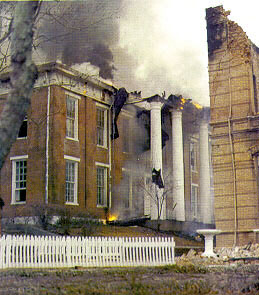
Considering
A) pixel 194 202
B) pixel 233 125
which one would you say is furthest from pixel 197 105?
pixel 194 202

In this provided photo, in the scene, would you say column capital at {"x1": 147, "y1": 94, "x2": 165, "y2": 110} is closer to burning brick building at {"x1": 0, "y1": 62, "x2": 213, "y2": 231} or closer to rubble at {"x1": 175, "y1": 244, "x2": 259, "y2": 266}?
burning brick building at {"x1": 0, "y1": 62, "x2": 213, "y2": 231}

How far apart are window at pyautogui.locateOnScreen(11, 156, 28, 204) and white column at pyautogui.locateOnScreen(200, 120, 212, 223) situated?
23.0ft

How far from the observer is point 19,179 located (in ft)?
51.4

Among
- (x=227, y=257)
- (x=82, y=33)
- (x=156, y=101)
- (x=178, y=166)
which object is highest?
(x=82, y=33)

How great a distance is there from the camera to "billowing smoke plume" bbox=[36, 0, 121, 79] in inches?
469

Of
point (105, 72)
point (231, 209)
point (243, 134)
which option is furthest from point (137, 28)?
point (231, 209)

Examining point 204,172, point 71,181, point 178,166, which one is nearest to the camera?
point 71,181

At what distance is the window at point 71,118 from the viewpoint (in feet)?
52.9

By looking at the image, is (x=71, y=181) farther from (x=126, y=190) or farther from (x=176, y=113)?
(x=176, y=113)

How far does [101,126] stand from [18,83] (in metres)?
11.2

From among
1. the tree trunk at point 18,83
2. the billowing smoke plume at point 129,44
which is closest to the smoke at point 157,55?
the billowing smoke plume at point 129,44

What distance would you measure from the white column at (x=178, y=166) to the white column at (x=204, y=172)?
84 centimetres

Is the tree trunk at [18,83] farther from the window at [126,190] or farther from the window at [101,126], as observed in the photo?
the window at [126,190]

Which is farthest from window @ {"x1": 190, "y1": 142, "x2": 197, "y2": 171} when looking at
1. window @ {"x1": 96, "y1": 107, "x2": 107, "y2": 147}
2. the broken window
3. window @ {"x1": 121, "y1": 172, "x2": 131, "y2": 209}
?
the broken window
